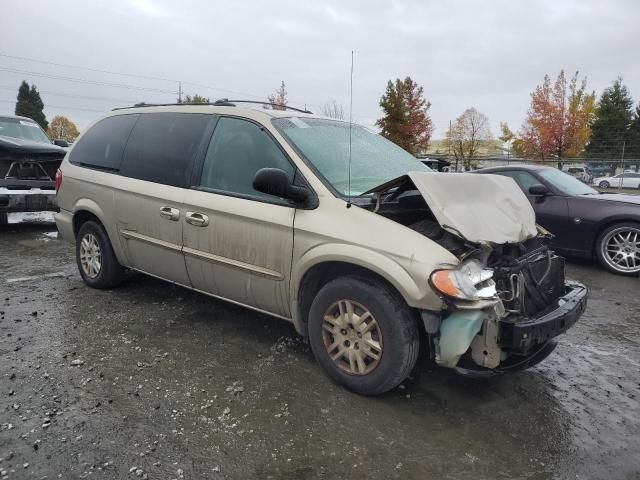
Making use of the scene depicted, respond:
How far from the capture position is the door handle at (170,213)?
3.81 metres

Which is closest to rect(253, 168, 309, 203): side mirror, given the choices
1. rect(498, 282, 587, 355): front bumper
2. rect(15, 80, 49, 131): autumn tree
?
rect(498, 282, 587, 355): front bumper

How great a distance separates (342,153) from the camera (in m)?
3.63

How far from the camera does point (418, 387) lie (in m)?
3.14

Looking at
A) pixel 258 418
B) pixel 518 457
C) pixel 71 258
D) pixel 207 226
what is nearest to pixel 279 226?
pixel 207 226

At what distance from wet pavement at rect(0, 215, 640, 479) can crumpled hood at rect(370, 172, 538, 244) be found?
3.42 feet

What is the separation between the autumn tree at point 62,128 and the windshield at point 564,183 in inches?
3046

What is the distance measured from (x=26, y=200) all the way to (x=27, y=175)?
0.58 metres

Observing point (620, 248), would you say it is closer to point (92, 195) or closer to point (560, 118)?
point (92, 195)

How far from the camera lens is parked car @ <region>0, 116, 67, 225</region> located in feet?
25.0

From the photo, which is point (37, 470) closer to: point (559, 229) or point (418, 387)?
point (418, 387)

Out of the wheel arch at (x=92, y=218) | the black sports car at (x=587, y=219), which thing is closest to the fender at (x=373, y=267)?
the wheel arch at (x=92, y=218)

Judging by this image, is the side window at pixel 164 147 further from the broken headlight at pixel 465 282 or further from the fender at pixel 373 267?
the broken headlight at pixel 465 282

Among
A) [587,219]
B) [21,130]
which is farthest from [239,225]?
[21,130]

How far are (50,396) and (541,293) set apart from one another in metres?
3.06
